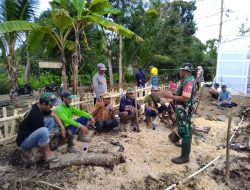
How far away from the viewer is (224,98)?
11.2 metres

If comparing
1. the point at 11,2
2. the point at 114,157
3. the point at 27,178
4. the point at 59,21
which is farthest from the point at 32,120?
the point at 11,2

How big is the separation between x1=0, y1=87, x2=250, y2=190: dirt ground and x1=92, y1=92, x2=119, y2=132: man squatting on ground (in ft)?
0.59

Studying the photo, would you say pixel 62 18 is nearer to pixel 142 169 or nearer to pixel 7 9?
pixel 7 9

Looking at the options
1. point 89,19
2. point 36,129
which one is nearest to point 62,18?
point 89,19

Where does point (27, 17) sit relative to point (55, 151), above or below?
above

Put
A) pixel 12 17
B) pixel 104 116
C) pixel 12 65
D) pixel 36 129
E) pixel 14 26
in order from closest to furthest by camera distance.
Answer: pixel 36 129
pixel 104 116
pixel 14 26
pixel 12 17
pixel 12 65

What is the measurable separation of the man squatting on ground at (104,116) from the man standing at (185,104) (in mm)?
1775

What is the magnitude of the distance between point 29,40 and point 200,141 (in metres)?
5.97

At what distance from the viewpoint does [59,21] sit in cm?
723

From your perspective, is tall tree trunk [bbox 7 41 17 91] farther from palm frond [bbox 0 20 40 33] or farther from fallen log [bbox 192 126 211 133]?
fallen log [bbox 192 126 211 133]

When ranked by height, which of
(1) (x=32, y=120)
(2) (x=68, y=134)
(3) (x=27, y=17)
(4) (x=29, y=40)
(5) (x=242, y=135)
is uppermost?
(3) (x=27, y=17)

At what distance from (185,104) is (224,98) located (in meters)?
7.64

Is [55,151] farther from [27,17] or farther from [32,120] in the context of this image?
[27,17]

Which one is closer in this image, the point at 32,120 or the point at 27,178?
the point at 27,178
